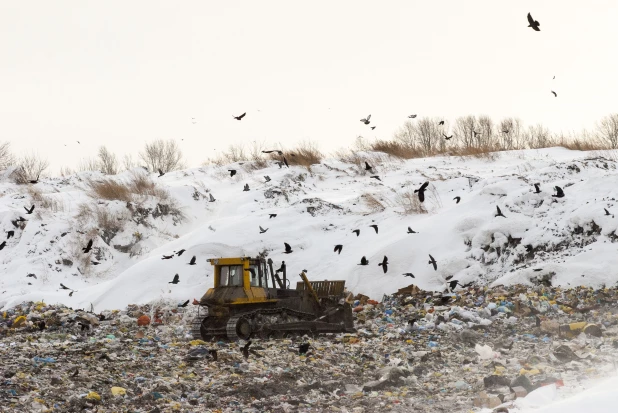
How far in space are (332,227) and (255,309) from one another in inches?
261

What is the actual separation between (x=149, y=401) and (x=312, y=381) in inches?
68.8

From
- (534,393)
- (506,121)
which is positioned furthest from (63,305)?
(506,121)

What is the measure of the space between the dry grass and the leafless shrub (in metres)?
7.86

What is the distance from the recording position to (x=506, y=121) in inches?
1220

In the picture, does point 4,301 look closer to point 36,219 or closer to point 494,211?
point 36,219

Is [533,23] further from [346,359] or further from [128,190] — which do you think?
[128,190]

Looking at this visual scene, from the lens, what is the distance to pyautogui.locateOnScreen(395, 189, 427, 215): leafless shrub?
15.8 metres

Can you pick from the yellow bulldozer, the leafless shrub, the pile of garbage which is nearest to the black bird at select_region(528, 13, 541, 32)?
the pile of garbage

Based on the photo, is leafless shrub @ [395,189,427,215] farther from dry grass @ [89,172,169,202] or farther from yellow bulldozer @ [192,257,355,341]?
dry grass @ [89,172,169,202]

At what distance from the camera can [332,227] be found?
16.4m

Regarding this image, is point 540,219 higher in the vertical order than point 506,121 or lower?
lower

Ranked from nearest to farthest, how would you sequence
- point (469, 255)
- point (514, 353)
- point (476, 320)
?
1. point (514, 353)
2. point (476, 320)
3. point (469, 255)

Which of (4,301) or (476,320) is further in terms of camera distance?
(4,301)

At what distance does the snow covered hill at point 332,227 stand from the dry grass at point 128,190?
0.30ft
